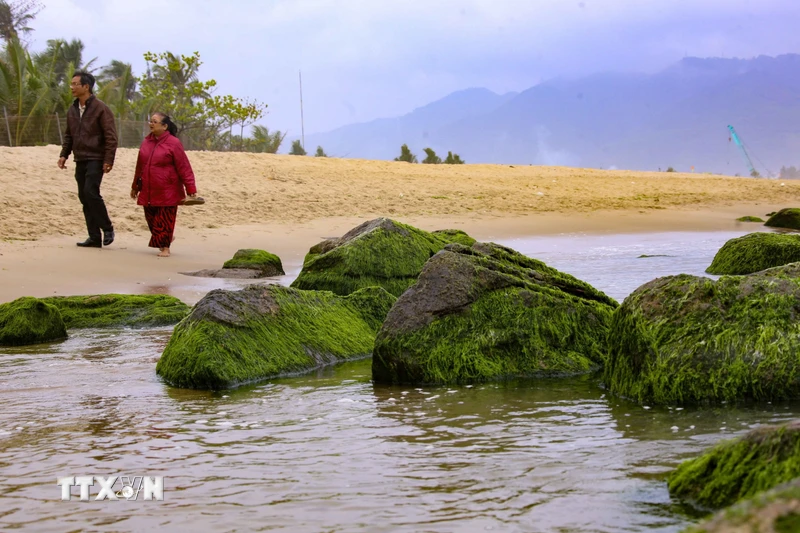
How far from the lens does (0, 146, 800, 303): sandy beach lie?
11312mm

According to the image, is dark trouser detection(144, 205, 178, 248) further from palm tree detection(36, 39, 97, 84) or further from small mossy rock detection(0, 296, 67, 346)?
palm tree detection(36, 39, 97, 84)

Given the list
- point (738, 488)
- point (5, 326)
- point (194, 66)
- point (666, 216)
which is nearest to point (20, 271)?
point (5, 326)

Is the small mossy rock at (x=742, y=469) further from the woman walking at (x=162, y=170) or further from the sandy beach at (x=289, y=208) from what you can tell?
the woman walking at (x=162, y=170)

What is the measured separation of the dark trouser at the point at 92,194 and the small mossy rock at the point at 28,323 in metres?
4.69

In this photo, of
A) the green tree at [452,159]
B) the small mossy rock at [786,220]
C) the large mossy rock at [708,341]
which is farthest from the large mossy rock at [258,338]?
the green tree at [452,159]

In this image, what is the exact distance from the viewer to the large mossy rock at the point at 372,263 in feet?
27.7

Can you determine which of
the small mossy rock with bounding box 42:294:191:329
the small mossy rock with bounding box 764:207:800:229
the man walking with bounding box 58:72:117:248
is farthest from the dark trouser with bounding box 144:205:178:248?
the small mossy rock with bounding box 764:207:800:229

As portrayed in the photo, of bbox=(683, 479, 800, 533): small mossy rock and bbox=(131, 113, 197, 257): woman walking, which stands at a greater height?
bbox=(131, 113, 197, 257): woman walking

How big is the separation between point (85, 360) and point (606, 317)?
3639 millimetres

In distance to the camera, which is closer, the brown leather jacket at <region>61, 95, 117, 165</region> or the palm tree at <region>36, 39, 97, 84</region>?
the brown leather jacket at <region>61, 95, 117, 165</region>

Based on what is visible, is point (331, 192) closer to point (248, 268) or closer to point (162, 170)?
point (162, 170)

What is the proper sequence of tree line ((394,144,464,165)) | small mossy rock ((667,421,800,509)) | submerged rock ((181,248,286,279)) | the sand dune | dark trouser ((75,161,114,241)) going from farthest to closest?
1. tree line ((394,144,464,165))
2. the sand dune
3. dark trouser ((75,161,114,241))
4. submerged rock ((181,248,286,279))
5. small mossy rock ((667,421,800,509))

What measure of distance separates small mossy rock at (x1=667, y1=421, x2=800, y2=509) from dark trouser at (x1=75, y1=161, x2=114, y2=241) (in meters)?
10.1

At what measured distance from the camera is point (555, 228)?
18.9 m
